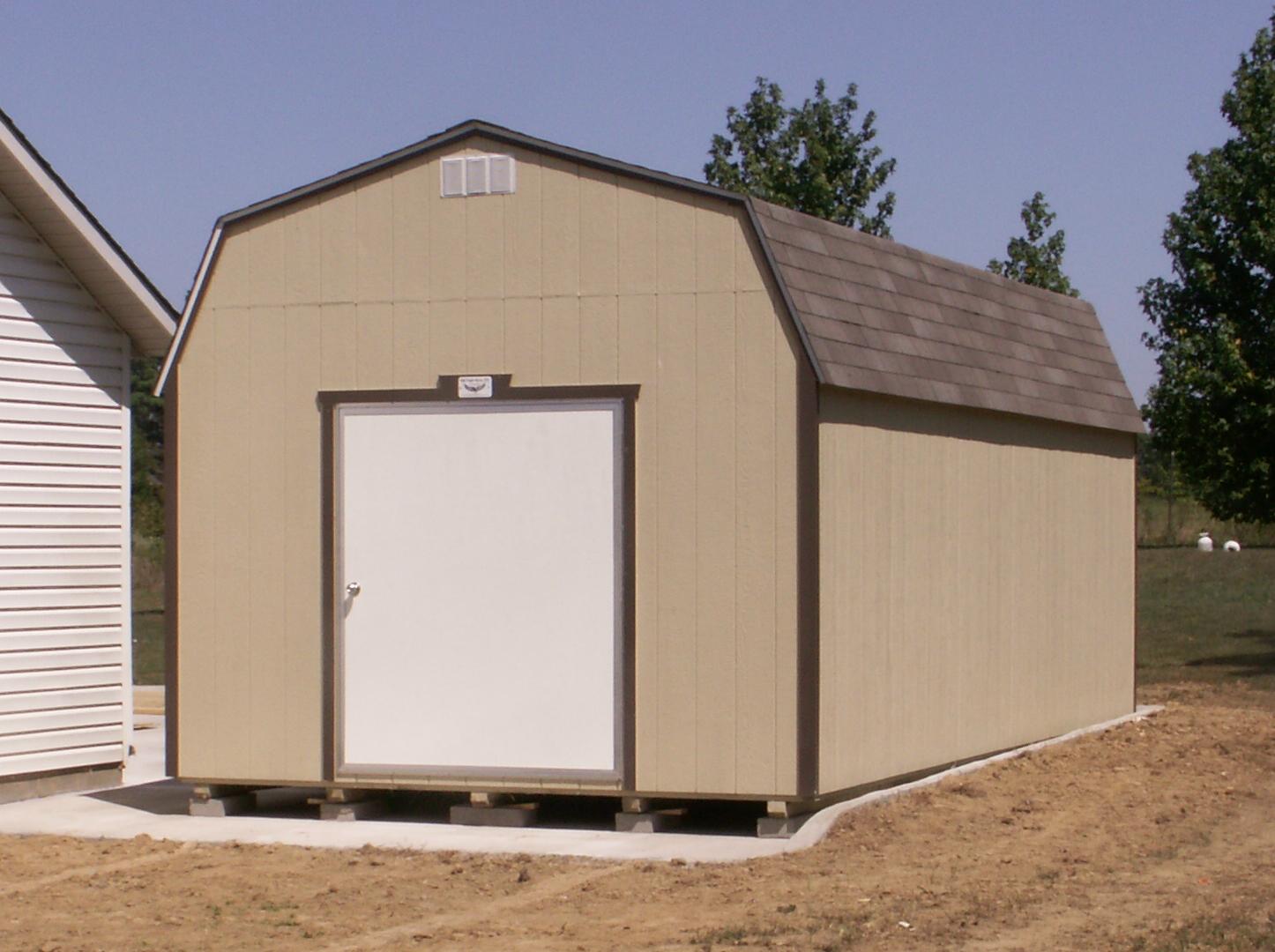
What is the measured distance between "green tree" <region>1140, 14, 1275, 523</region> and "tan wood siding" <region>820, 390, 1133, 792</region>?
27.6ft

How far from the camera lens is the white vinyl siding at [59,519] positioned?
500 inches

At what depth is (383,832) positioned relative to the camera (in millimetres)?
10812

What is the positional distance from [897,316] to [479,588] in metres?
2.98

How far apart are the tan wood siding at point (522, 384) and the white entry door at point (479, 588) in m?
0.19

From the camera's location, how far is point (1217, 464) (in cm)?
2459

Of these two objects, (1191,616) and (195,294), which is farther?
(1191,616)

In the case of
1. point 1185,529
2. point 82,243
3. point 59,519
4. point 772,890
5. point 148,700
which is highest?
point 82,243

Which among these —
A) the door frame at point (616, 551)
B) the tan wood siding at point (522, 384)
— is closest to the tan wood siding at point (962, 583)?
the tan wood siding at point (522, 384)

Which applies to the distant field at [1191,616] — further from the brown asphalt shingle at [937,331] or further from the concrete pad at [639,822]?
the concrete pad at [639,822]

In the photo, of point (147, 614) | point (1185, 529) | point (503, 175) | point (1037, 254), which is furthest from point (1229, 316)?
point (1185, 529)

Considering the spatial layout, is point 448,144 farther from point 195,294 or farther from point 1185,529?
point 1185,529

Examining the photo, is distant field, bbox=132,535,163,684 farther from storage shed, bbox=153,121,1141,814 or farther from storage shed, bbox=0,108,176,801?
storage shed, bbox=153,121,1141,814

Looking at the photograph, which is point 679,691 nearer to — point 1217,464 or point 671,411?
point 671,411

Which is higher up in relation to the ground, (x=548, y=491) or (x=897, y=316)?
(x=897, y=316)
